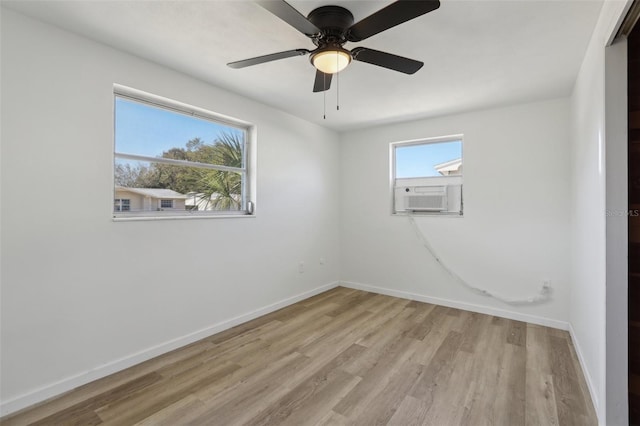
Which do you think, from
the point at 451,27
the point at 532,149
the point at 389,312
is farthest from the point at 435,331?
the point at 451,27

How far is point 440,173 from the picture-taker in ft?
12.9

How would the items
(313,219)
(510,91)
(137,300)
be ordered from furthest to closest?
(313,219) < (510,91) < (137,300)

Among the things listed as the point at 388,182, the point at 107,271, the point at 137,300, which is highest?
the point at 388,182

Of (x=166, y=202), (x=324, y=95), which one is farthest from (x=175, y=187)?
(x=324, y=95)

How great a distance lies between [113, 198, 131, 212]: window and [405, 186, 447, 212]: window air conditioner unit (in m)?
3.30

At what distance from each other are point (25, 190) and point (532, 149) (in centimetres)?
450

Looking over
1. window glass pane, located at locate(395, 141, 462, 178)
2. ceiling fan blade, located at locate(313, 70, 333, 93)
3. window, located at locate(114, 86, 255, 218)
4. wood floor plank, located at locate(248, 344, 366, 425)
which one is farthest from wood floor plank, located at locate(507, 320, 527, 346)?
window, located at locate(114, 86, 255, 218)

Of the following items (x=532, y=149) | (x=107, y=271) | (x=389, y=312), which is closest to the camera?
(x=107, y=271)

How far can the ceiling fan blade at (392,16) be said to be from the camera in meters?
1.36

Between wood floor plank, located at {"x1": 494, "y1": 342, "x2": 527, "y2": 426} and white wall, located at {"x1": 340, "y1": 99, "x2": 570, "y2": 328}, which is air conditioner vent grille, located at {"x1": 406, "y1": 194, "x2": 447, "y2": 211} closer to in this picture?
white wall, located at {"x1": 340, "y1": 99, "x2": 570, "y2": 328}

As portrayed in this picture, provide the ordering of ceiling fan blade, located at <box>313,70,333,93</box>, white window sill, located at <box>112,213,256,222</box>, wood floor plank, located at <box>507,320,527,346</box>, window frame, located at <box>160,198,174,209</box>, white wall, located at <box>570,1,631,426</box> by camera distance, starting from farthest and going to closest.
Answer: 1. wood floor plank, located at <box>507,320,527,346</box>
2. window frame, located at <box>160,198,174,209</box>
3. white window sill, located at <box>112,213,256,222</box>
4. ceiling fan blade, located at <box>313,70,333,93</box>
5. white wall, located at <box>570,1,631,426</box>

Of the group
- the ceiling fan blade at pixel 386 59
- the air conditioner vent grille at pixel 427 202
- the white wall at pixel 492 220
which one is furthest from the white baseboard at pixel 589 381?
the ceiling fan blade at pixel 386 59

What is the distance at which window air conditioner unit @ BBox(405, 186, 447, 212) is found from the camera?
3.86 meters

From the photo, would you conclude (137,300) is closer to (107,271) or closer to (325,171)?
(107,271)
